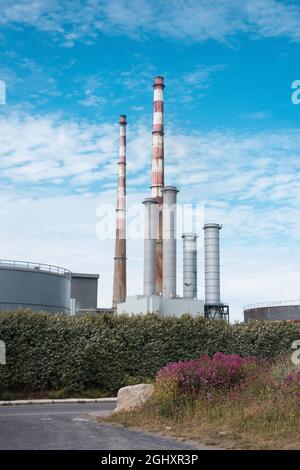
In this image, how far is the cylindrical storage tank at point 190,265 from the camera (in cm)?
5460

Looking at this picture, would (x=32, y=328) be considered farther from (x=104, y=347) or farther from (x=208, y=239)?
(x=208, y=239)

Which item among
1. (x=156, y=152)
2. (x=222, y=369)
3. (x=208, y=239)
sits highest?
(x=156, y=152)

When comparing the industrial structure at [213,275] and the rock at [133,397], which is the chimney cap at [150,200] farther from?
the rock at [133,397]

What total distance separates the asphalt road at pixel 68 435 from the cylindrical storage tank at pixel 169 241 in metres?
29.0

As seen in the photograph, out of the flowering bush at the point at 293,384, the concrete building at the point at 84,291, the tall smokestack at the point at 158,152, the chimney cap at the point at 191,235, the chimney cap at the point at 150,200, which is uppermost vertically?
the tall smokestack at the point at 158,152

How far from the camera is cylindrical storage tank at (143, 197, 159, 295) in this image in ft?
160

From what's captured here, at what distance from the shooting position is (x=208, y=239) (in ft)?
180

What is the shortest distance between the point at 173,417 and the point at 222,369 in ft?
8.15

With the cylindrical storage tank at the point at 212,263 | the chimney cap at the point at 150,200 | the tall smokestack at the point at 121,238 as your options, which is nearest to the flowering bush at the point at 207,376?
the chimney cap at the point at 150,200

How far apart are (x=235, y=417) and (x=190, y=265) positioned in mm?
40761

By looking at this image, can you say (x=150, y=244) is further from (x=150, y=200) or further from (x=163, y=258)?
(x=150, y=200)

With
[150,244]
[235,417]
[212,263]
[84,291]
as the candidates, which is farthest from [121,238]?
[235,417]

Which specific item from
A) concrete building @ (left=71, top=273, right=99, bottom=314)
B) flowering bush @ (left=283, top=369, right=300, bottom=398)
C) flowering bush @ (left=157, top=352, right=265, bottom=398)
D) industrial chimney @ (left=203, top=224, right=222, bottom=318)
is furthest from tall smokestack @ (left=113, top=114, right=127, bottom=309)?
flowering bush @ (left=283, top=369, right=300, bottom=398)
